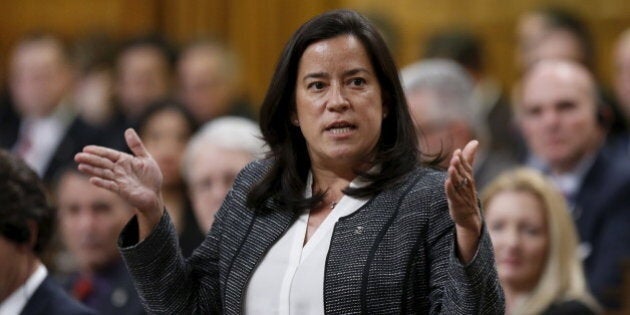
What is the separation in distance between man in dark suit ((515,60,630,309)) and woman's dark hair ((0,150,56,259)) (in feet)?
6.44

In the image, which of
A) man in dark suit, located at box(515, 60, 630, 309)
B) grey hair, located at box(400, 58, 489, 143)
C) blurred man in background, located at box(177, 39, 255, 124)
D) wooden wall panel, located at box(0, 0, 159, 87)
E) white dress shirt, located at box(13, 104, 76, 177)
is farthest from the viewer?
wooden wall panel, located at box(0, 0, 159, 87)

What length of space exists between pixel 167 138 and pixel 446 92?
3.75 feet

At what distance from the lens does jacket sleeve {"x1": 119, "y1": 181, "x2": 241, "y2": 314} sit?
101 inches

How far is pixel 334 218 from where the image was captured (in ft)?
8.20

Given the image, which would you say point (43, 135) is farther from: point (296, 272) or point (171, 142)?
point (296, 272)

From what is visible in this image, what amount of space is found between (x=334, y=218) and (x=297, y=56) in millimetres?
315

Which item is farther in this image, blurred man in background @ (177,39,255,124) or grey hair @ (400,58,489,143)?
blurred man in background @ (177,39,255,124)

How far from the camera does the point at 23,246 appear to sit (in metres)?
3.33

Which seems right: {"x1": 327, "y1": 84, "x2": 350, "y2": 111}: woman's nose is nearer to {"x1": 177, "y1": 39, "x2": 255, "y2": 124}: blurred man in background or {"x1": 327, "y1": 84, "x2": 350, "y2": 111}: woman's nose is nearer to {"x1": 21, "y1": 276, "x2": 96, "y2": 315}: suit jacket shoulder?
{"x1": 21, "y1": 276, "x2": 96, "y2": 315}: suit jacket shoulder

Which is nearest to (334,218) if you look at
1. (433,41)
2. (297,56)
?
(297,56)

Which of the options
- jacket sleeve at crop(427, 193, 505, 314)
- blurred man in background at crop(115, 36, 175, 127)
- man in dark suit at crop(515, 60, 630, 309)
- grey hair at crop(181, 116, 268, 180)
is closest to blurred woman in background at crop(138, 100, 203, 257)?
grey hair at crop(181, 116, 268, 180)

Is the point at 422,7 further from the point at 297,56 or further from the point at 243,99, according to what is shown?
the point at 297,56

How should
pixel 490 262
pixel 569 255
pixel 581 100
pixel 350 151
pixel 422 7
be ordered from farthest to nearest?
pixel 422 7 → pixel 581 100 → pixel 569 255 → pixel 350 151 → pixel 490 262

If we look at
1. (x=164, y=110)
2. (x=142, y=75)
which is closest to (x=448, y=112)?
(x=164, y=110)
